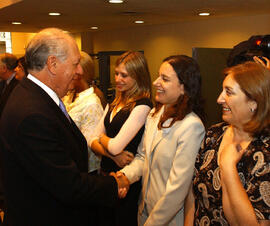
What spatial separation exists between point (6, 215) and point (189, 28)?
602cm

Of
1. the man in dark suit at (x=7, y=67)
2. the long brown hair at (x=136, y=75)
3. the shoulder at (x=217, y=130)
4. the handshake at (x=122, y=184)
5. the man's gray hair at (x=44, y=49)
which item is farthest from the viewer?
the man in dark suit at (x=7, y=67)

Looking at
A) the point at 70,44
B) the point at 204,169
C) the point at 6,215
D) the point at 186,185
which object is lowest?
the point at 6,215

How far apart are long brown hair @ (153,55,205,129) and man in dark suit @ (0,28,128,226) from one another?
556mm

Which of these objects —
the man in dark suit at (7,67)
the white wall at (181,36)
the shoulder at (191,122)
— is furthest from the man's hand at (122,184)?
the white wall at (181,36)

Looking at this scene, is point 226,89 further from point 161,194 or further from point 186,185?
point 161,194

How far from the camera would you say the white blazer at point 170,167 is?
1.52 m

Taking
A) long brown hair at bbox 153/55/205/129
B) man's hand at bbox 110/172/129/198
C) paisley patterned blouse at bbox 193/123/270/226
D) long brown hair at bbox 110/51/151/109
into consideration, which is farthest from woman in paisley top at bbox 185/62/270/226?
long brown hair at bbox 110/51/151/109

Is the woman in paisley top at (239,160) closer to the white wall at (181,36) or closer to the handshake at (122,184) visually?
the handshake at (122,184)

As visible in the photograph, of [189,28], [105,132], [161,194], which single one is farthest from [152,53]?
[161,194]

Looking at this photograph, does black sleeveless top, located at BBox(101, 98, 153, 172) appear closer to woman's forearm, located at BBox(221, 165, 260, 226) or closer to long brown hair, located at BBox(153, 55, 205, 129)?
long brown hair, located at BBox(153, 55, 205, 129)

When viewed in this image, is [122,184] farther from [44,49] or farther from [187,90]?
[44,49]

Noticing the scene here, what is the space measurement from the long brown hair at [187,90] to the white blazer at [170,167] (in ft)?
0.14

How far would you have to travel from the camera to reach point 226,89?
140 centimetres

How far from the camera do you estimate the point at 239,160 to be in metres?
1.33
